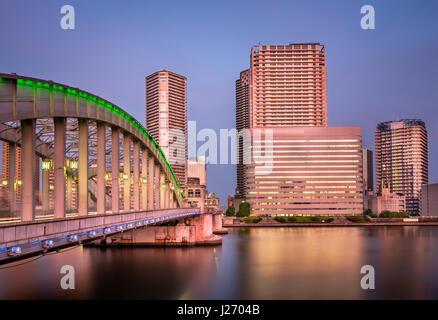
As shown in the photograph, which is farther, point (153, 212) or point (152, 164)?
point (152, 164)

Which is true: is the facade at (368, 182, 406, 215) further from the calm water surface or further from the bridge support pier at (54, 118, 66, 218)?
the bridge support pier at (54, 118, 66, 218)

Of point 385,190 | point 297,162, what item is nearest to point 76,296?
point 297,162

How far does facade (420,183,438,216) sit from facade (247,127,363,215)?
31723mm

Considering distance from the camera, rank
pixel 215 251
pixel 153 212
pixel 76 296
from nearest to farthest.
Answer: pixel 76 296 < pixel 153 212 < pixel 215 251

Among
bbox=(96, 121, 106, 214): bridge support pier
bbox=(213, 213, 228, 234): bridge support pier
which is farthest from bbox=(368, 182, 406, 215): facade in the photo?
bbox=(96, 121, 106, 214): bridge support pier

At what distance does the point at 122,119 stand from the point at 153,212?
34.2 ft

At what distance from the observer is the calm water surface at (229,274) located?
37281mm

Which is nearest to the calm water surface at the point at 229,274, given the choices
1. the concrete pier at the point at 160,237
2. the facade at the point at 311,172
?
the concrete pier at the point at 160,237

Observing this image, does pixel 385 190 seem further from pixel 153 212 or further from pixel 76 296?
pixel 76 296

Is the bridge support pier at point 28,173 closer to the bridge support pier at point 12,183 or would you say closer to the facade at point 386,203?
the bridge support pier at point 12,183

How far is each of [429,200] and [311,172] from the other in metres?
53.6

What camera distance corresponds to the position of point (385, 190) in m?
173

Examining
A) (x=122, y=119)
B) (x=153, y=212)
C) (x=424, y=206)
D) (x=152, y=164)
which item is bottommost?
(x=424, y=206)

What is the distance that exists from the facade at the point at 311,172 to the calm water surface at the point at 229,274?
100 metres
